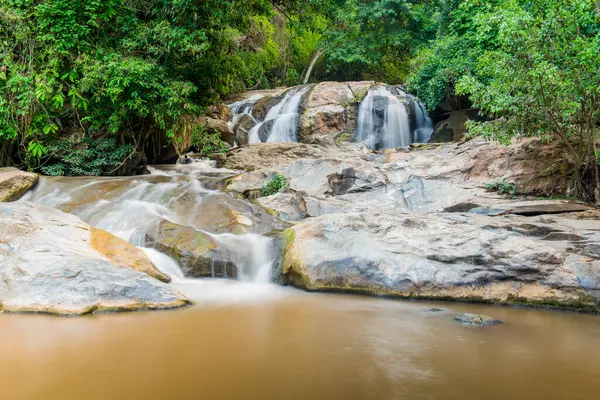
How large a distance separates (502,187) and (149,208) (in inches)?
280

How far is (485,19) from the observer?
822 centimetres

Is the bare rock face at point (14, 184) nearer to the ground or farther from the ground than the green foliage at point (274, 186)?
farther from the ground

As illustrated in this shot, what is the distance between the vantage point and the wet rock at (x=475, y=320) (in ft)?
14.9

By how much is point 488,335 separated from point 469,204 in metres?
4.97

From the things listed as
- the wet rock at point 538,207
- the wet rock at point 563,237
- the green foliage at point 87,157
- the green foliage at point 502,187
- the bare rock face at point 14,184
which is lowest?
the wet rock at point 563,237

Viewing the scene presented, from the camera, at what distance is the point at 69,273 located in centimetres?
490

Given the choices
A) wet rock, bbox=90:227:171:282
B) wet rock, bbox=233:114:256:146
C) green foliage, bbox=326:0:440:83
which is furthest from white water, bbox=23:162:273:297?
green foliage, bbox=326:0:440:83

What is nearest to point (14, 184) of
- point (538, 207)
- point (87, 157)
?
point (87, 157)

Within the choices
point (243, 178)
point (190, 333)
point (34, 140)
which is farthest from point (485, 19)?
point (34, 140)

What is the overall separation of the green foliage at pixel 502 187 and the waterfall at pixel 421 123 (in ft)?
23.6

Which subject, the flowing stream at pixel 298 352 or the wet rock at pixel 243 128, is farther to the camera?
the wet rock at pixel 243 128

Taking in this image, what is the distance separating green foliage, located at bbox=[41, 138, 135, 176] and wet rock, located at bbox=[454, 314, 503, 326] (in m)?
9.20

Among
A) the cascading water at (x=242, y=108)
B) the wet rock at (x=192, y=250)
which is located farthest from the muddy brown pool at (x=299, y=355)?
the cascading water at (x=242, y=108)

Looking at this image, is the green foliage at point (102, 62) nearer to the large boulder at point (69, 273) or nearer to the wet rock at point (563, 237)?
the large boulder at point (69, 273)
